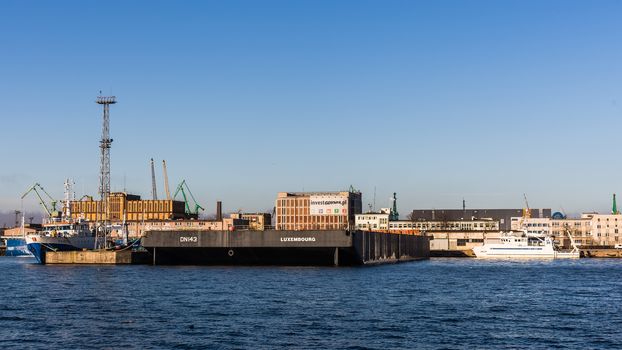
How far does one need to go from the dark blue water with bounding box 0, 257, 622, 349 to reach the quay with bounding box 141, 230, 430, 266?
56.1ft

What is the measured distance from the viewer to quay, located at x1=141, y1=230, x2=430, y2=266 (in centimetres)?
10688

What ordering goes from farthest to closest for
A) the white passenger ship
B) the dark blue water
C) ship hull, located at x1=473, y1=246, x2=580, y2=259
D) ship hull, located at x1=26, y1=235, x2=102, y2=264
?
the white passenger ship < ship hull, located at x1=473, y1=246, x2=580, y2=259 < ship hull, located at x1=26, y1=235, x2=102, y2=264 < the dark blue water

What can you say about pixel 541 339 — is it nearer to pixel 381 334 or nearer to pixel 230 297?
pixel 381 334

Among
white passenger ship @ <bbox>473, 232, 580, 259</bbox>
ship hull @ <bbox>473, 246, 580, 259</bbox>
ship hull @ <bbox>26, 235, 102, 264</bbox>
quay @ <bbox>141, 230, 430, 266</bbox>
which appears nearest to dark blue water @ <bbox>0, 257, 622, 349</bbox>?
quay @ <bbox>141, 230, 430, 266</bbox>

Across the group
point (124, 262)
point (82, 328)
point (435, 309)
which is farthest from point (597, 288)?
point (124, 262)

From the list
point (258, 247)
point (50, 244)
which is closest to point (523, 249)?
point (258, 247)

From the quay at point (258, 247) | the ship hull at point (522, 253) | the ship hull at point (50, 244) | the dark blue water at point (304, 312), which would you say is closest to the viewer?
the dark blue water at point (304, 312)

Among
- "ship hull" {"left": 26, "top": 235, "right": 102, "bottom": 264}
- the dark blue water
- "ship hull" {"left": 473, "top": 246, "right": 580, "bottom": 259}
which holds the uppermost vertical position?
"ship hull" {"left": 26, "top": 235, "right": 102, "bottom": 264}

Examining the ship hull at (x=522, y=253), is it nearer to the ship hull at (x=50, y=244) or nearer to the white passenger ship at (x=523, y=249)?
the white passenger ship at (x=523, y=249)

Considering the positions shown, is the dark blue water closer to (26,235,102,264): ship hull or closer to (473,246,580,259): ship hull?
(26,235,102,264): ship hull

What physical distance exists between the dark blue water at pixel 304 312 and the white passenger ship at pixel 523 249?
84.8m

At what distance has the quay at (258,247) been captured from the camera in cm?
10688

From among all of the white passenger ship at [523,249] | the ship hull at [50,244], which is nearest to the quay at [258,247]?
the ship hull at [50,244]

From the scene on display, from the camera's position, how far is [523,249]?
573 ft
